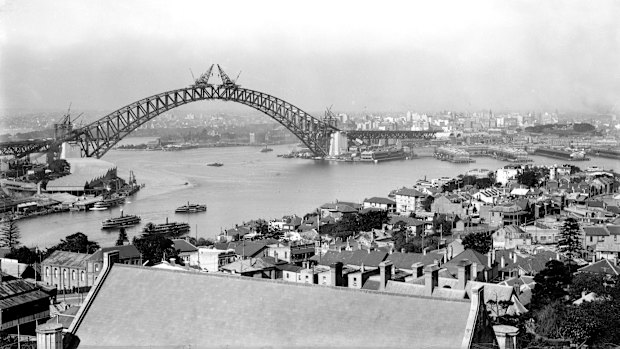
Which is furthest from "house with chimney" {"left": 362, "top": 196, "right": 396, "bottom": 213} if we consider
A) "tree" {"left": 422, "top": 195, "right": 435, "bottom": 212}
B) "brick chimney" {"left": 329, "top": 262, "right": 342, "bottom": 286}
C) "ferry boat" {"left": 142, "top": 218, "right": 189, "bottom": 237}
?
"brick chimney" {"left": 329, "top": 262, "right": 342, "bottom": 286}

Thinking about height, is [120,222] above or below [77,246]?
below

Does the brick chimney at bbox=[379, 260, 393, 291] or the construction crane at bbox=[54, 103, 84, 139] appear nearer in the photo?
the brick chimney at bbox=[379, 260, 393, 291]

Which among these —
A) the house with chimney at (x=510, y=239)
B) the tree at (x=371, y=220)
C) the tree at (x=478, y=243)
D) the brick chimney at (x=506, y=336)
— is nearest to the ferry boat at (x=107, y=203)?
the tree at (x=371, y=220)

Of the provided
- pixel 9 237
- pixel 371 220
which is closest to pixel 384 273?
pixel 371 220

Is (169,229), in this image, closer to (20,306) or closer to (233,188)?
(233,188)

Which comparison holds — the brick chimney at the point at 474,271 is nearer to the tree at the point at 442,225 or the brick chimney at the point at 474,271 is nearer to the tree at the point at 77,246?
the tree at the point at 442,225

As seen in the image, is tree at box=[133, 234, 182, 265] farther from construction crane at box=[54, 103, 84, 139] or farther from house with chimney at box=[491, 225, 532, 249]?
construction crane at box=[54, 103, 84, 139]

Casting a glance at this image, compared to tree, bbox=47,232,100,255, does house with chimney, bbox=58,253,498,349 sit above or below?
above
